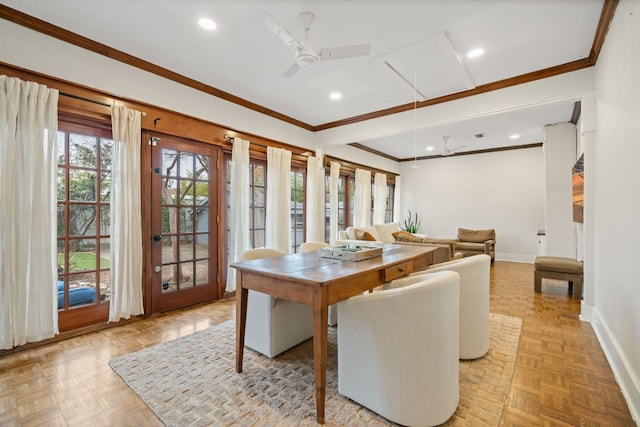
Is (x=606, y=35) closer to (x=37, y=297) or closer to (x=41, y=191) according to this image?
(x=41, y=191)

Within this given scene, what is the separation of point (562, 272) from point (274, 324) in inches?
156

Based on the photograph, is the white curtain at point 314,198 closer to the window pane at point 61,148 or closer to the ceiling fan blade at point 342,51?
the ceiling fan blade at point 342,51

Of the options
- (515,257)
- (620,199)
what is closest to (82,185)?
(620,199)

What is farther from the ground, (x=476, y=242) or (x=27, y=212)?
(x=27, y=212)

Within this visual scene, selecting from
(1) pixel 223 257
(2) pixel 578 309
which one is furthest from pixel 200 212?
(2) pixel 578 309

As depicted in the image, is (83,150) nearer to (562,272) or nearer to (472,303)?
(472,303)

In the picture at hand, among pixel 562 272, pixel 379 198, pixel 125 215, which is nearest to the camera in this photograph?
pixel 125 215

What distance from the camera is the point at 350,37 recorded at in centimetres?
261

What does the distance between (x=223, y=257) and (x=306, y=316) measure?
1.89 meters

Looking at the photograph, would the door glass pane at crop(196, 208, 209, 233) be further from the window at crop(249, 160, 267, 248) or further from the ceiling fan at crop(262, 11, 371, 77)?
the ceiling fan at crop(262, 11, 371, 77)

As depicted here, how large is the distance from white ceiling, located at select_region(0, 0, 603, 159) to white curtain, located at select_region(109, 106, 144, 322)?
0.76 metres

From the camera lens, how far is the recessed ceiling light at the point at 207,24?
2381 mm

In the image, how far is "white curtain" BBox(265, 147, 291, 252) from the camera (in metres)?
4.46

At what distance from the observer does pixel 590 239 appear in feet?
9.88
